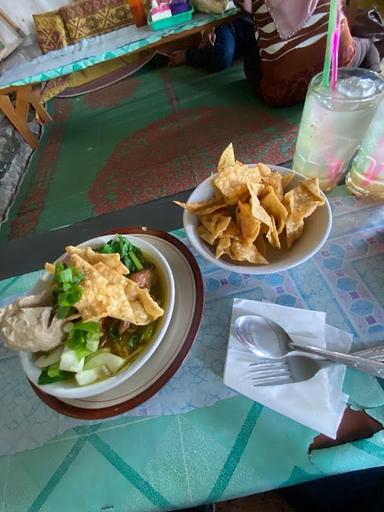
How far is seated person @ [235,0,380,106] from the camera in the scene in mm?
1620

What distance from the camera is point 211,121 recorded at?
2.31 metres

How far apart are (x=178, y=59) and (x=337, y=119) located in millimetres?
2916

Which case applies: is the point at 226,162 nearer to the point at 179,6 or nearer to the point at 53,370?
the point at 53,370

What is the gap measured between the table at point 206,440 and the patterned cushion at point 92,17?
12.2 feet

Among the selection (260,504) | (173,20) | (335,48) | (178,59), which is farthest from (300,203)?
(178,59)

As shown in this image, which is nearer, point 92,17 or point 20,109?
point 20,109

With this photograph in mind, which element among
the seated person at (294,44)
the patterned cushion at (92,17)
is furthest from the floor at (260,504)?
the patterned cushion at (92,17)

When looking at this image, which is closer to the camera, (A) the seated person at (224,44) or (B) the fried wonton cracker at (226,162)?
(B) the fried wonton cracker at (226,162)

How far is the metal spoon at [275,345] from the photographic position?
46 cm

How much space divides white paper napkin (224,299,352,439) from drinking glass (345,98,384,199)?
306 millimetres

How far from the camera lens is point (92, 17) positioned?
338 cm

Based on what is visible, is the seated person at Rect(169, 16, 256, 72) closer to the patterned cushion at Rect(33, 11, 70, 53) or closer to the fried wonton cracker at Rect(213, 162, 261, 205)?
the patterned cushion at Rect(33, 11, 70, 53)

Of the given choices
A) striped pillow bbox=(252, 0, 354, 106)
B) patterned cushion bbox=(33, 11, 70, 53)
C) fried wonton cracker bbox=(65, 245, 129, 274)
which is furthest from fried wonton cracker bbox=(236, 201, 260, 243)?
patterned cushion bbox=(33, 11, 70, 53)

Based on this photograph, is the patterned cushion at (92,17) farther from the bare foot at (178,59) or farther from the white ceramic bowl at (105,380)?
the white ceramic bowl at (105,380)
